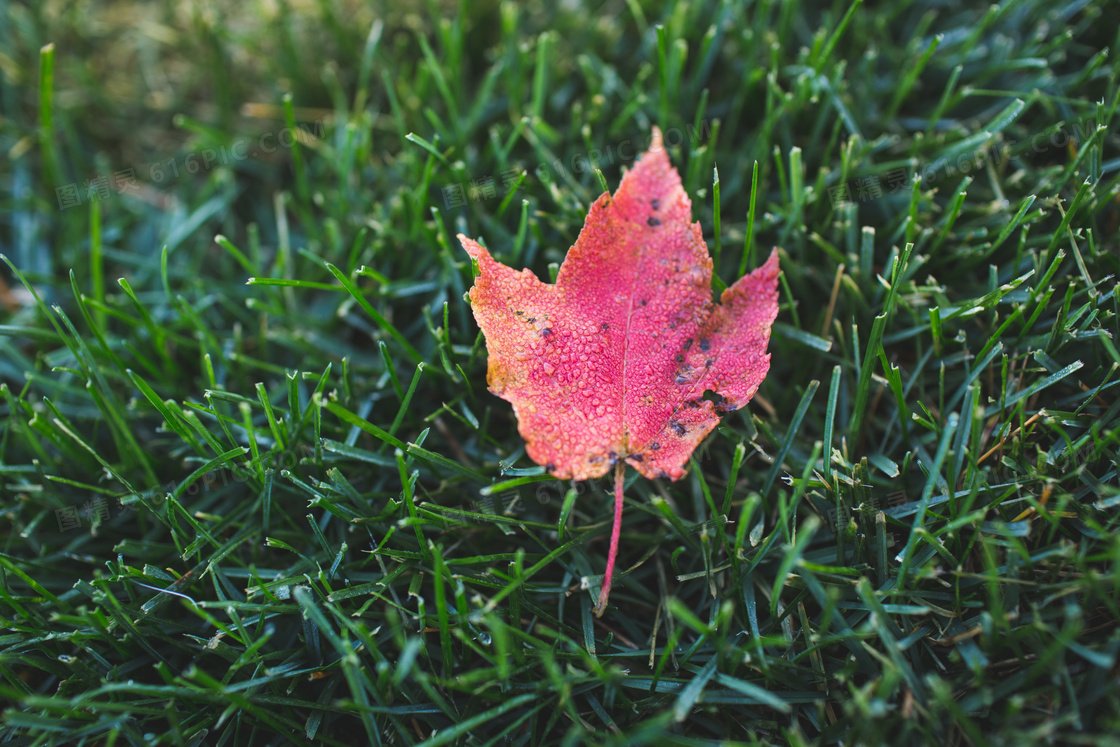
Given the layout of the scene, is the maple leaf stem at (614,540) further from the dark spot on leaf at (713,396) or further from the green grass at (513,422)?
the dark spot on leaf at (713,396)

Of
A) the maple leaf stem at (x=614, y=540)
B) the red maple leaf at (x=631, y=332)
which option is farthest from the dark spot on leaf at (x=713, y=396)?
the maple leaf stem at (x=614, y=540)

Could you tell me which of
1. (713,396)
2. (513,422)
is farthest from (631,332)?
(513,422)

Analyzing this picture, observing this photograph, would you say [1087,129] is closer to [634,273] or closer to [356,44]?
[634,273]

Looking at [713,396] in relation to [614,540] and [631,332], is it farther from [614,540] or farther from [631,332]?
[614,540]

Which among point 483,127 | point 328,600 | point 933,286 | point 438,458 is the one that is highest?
point 483,127

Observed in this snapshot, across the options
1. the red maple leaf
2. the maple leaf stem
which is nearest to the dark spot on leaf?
the red maple leaf

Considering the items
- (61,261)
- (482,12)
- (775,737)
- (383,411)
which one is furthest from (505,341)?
(61,261)

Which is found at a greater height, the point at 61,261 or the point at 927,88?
the point at 927,88
